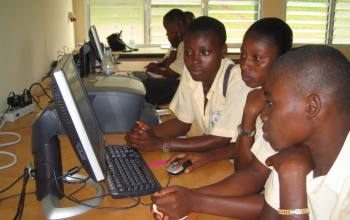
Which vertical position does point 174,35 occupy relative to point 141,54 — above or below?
above

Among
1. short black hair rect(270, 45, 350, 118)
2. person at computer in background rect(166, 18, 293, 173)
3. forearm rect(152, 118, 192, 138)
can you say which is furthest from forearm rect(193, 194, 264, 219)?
forearm rect(152, 118, 192, 138)

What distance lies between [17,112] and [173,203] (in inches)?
46.3

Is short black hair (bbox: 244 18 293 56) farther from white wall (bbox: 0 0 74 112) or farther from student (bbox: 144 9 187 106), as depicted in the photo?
white wall (bbox: 0 0 74 112)

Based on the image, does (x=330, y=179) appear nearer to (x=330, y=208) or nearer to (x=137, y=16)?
(x=330, y=208)

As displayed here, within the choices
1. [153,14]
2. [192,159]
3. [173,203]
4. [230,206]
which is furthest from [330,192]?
[153,14]

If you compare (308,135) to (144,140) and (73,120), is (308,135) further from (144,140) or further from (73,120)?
(144,140)

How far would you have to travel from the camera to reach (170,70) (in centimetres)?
302

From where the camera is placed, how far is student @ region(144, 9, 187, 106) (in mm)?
2201

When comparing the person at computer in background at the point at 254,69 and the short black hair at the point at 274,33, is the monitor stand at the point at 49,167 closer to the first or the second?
the person at computer in background at the point at 254,69

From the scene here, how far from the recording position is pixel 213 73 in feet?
5.23

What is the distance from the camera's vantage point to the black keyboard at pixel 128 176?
1.05 meters

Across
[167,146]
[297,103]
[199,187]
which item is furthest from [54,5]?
[297,103]

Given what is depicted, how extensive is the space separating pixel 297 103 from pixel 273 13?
14.4 feet

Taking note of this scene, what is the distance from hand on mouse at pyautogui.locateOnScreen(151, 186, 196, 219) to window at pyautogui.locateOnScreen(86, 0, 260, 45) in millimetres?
4034
